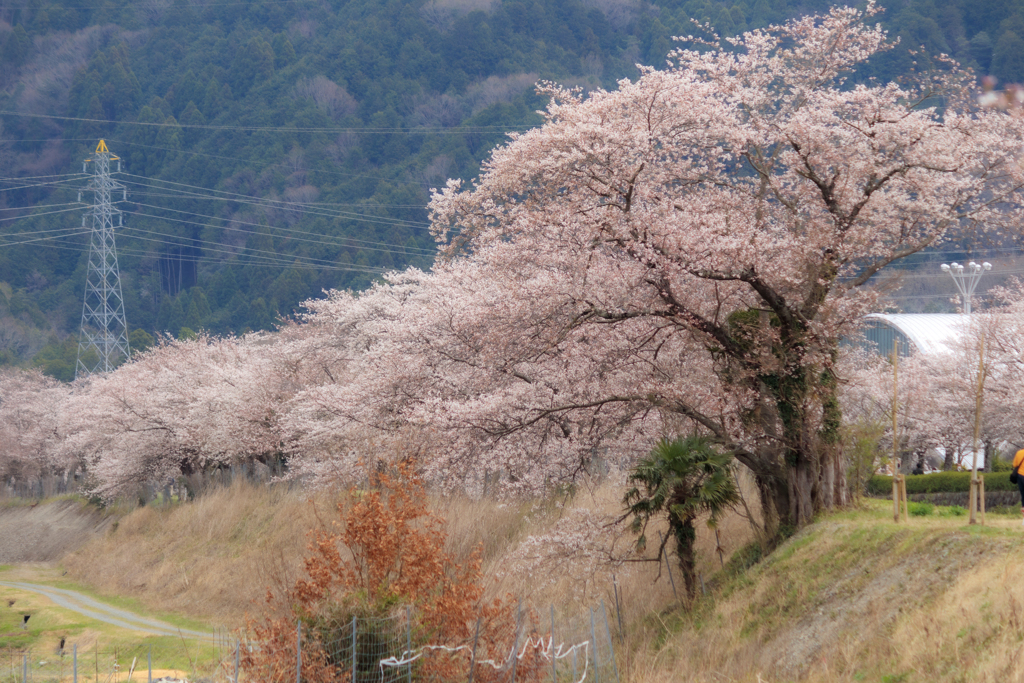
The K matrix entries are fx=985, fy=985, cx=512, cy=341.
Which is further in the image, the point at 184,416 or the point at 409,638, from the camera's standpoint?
the point at 184,416

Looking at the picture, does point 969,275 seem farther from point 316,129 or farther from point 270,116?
point 270,116

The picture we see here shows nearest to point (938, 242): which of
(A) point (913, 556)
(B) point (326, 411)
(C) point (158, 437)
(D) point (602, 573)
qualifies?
(A) point (913, 556)

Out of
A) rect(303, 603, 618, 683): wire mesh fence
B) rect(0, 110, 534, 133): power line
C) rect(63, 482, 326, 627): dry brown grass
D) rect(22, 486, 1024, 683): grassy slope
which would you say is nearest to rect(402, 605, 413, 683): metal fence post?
rect(303, 603, 618, 683): wire mesh fence

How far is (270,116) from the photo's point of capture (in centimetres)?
15100

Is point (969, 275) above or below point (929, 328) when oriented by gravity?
above

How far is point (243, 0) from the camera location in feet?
592

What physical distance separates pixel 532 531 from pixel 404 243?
94.6 meters

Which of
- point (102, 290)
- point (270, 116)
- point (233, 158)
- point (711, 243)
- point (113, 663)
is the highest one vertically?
point (270, 116)

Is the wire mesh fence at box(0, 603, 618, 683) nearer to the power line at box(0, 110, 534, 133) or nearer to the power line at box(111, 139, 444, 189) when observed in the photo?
the power line at box(111, 139, 444, 189)

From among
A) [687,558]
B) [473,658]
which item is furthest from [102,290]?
[473,658]

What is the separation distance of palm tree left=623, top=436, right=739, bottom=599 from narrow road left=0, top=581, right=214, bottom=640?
45.1ft

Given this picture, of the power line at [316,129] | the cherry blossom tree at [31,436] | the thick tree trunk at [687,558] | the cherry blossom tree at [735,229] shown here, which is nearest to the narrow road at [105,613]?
the cherry blossom tree at [735,229]

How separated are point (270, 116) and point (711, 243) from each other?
5745 inches

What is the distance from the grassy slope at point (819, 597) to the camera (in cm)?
989
